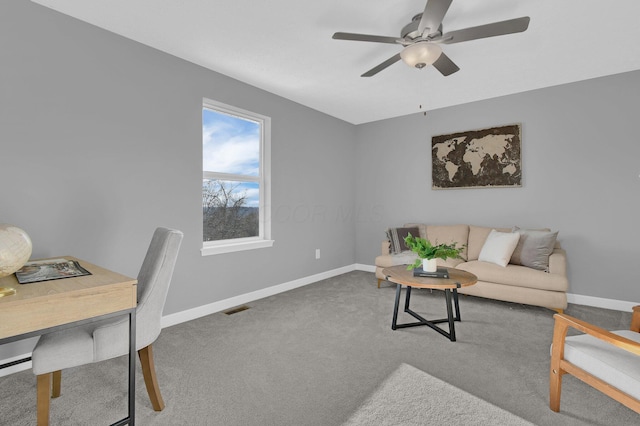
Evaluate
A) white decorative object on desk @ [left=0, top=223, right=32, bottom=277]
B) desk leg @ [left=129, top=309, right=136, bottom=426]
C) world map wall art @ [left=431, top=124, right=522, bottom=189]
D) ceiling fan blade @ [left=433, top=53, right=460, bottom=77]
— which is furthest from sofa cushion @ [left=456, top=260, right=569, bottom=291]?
white decorative object on desk @ [left=0, top=223, right=32, bottom=277]

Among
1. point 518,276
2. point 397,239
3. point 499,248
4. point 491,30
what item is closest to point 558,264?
point 518,276

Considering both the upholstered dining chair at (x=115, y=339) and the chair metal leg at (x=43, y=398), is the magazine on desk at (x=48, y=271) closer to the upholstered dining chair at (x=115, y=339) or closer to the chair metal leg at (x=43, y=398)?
the upholstered dining chair at (x=115, y=339)

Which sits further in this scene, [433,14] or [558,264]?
[558,264]

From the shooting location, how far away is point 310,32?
2.47 meters

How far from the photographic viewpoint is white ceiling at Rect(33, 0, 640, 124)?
2162 mm

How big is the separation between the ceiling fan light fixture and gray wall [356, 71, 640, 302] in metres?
2.30

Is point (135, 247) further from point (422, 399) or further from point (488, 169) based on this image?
point (488, 169)

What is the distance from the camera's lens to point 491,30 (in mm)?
1974

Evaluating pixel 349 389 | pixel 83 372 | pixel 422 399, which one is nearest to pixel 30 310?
pixel 83 372

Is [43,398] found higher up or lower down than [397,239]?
lower down

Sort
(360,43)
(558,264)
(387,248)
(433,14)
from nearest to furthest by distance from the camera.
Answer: (433,14)
(360,43)
(558,264)
(387,248)

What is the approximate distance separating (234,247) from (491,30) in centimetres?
290

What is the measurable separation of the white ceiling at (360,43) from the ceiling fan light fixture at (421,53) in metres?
0.25

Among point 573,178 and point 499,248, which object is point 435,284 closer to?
point 499,248
